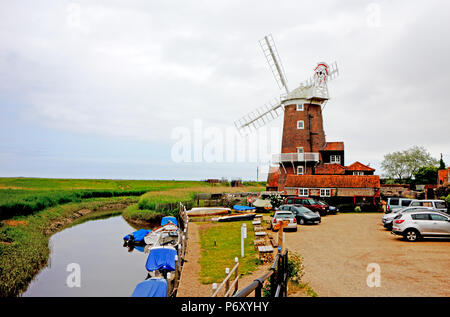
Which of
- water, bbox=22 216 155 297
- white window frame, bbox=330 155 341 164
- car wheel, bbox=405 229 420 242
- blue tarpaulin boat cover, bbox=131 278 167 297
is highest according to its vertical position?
white window frame, bbox=330 155 341 164

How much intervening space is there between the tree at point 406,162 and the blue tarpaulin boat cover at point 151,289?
8515 cm

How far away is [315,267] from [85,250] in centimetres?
2152

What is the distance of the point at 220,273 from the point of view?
1482cm

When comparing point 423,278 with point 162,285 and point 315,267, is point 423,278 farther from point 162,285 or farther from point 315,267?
point 162,285

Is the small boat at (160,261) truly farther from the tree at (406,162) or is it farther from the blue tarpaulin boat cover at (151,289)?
the tree at (406,162)

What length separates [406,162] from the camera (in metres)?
84.1

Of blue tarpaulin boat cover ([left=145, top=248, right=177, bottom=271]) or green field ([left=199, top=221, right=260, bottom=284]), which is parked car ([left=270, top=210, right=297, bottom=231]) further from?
blue tarpaulin boat cover ([left=145, top=248, right=177, bottom=271])

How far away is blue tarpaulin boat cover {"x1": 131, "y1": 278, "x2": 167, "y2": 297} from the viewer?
12.3 meters

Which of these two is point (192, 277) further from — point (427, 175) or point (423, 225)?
point (427, 175)


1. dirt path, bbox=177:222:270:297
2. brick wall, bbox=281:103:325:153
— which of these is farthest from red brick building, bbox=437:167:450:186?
dirt path, bbox=177:222:270:297

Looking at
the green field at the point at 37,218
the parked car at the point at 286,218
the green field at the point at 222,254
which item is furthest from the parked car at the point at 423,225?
the green field at the point at 37,218

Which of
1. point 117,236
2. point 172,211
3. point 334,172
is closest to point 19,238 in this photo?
point 117,236

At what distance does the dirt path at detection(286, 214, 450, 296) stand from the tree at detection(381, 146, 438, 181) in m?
69.7
